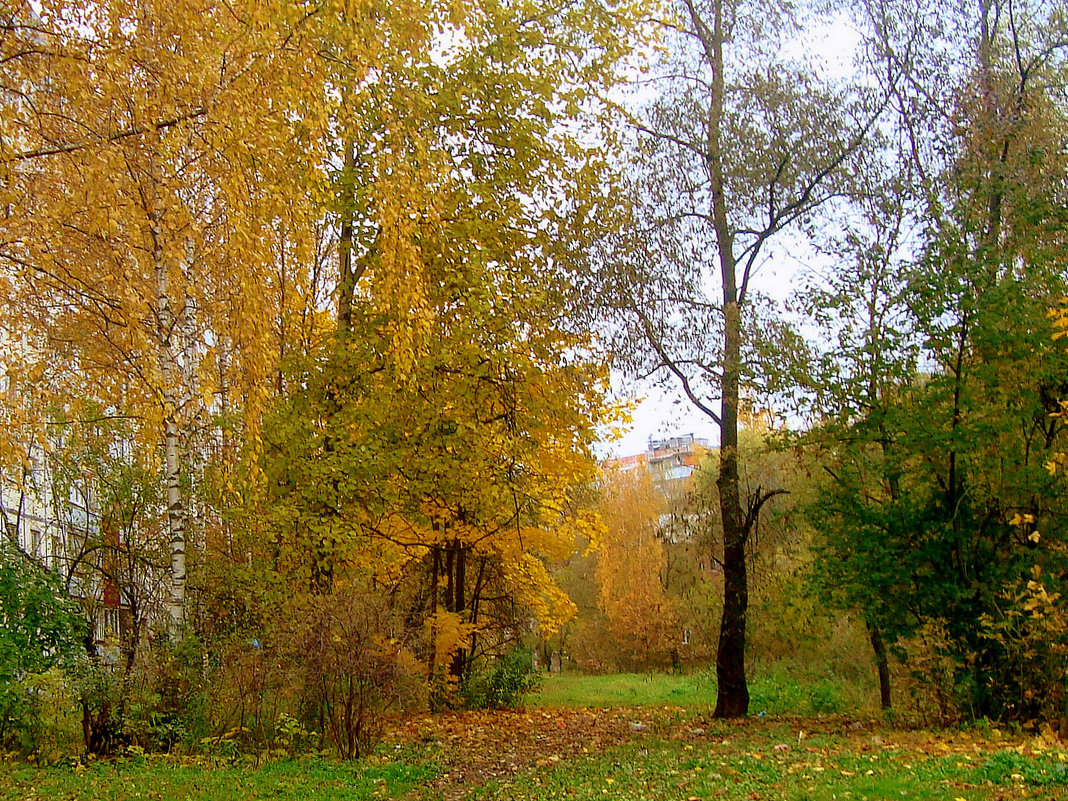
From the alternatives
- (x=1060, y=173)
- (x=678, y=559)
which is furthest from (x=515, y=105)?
(x=678, y=559)

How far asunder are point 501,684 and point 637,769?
10.3 m

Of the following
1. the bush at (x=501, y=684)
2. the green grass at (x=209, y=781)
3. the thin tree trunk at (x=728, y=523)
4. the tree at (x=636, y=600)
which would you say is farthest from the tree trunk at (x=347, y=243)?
the tree at (x=636, y=600)

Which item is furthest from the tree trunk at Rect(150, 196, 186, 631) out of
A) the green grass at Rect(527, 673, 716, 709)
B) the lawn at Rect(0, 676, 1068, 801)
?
the green grass at Rect(527, 673, 716, 709)

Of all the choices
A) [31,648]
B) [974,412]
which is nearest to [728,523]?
[974,412]

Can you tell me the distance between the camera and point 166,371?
1249 centimetres

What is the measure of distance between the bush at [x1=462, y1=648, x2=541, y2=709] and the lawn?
469 centimetres

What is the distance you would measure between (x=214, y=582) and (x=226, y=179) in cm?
980

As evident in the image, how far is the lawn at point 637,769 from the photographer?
309 inches

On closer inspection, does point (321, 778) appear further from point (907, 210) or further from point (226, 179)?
point (907, 210)

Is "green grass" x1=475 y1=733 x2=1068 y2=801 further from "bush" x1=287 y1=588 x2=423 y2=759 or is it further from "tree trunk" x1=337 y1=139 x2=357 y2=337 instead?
"tree trunk" x1=337 y1=139 x2=357 y2=337

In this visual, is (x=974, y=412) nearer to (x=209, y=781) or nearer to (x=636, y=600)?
(x=209, y=781)

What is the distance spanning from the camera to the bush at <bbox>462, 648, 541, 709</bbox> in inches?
778

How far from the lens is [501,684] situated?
20203 mm

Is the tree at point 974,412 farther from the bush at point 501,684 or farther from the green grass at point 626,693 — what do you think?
the bush at point 501,684
